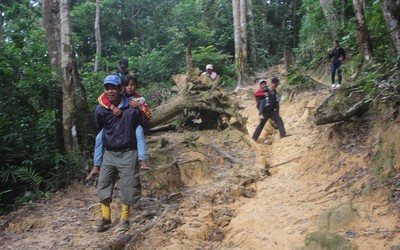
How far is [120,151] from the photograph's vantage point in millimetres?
4770

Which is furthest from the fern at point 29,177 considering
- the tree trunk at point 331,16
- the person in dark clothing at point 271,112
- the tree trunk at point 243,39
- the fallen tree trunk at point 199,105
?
the tree trunk at point 243,39

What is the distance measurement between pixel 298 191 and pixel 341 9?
1115 centimetres

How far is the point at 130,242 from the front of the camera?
4375mm

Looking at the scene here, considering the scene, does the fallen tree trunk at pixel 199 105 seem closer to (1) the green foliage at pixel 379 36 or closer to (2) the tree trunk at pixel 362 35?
(2) the tree trunk at pixel 362 35

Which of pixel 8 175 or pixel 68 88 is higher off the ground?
pixel 68 88

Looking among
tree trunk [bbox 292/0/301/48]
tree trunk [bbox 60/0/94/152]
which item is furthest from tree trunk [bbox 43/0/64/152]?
tree trunk [bbox 292/0/301/48]

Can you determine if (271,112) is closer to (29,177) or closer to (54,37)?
(54,37)

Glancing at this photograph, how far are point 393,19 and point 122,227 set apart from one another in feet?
15.4

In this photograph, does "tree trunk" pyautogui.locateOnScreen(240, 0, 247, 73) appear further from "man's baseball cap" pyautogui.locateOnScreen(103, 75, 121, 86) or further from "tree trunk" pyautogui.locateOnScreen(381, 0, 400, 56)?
"man's baseball cap" pyautogui.locateOnScreen(103, 75, 121, 86)

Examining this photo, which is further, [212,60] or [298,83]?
[212,60]

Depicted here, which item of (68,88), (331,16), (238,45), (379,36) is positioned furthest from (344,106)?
(238,45)

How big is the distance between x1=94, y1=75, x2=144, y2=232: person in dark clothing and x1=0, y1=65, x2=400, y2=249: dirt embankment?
42cm

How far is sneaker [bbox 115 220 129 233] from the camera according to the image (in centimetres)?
464

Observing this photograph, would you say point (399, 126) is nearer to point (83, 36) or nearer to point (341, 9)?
point (341, 9)
